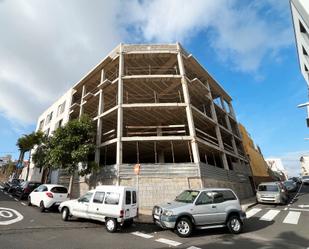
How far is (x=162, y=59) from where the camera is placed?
21.7 meters

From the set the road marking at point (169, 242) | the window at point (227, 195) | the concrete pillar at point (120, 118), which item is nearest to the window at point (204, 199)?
the window at point (227, 195)

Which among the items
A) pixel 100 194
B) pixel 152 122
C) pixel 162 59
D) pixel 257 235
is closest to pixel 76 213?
pixel 100 194

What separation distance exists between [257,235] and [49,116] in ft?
108

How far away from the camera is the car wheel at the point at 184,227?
322 inches

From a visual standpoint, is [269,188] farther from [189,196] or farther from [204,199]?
[189,196]

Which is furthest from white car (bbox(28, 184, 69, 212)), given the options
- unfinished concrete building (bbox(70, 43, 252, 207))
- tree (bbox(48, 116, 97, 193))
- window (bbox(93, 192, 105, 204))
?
window (bbox(93, 192, 105, 204))

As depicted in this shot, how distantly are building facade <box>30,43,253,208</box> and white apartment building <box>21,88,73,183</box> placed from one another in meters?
1.38

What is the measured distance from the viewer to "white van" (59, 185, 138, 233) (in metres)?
8.98

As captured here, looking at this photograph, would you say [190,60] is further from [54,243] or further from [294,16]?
[54,243]

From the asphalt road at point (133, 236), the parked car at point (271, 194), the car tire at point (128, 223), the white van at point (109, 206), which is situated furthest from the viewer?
the parked car at point (271, 194)

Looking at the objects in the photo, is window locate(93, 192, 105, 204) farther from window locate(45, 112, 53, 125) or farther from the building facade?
window locate(45, 112, 53, 125)

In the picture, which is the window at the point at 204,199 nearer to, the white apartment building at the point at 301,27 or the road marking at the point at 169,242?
the road marking at the point at 169,242

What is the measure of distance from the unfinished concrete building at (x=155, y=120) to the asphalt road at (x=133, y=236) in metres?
5.63

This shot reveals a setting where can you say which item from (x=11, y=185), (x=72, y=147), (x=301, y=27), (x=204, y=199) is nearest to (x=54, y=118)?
(x=11, y=185)
